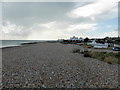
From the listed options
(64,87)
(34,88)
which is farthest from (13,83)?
(64,87)

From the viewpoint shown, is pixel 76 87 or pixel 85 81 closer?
pixel 76 87

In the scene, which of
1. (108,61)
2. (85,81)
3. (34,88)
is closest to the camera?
(34,88)

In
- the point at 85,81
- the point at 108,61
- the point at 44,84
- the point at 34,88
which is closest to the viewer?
the point at 34,88

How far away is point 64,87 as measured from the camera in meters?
4.12

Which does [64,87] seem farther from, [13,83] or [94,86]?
[13,83]

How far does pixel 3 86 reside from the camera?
4277 millimetres

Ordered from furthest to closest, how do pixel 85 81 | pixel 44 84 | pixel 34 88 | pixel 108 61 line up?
pixel 108 61 < pixel 85 81 < pixel 44 84 < pixel 34 88

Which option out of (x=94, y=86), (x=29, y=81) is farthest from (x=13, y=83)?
(x=94, y=86)

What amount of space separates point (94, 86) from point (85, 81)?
0.54 metres

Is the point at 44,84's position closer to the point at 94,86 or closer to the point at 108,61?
the point at 94,86

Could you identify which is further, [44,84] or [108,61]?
[108,61]

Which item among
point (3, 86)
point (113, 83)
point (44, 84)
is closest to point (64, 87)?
point (44, 84)

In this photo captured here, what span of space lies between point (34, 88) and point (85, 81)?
100 inches

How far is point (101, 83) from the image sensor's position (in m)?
4.51
